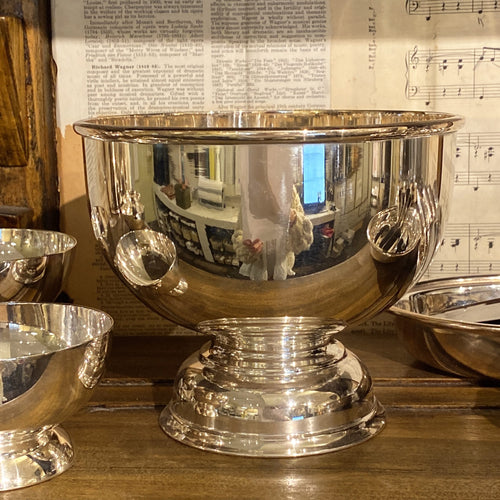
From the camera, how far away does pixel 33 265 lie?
32.8 inches

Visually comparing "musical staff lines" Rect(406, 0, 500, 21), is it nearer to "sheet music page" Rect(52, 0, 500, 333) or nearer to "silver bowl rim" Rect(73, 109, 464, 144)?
"sheet music page" Rect(52, 0, 500, 333)

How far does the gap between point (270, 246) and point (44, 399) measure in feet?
0.68

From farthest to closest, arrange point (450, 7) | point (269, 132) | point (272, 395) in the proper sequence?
1. point (450, 7)
2. point (272, 395)
3. point (269, 132)

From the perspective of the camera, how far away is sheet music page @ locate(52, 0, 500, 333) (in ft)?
3.41

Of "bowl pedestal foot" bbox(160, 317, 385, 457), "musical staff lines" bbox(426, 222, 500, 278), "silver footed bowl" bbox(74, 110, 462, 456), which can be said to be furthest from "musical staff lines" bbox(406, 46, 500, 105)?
"bowl pedestal foot" bbox(160, 317, 385, 457)

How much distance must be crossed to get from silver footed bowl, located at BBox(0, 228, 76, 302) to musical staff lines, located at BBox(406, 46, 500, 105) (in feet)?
1.52

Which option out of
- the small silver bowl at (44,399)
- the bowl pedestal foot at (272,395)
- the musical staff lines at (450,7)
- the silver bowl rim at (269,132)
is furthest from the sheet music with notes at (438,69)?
the small silver bowl at (44,399)

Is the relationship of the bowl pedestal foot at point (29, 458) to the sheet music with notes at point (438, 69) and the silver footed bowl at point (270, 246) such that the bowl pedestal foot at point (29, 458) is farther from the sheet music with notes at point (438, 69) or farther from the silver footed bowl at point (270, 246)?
the sheet music with notes at point (438, 69)

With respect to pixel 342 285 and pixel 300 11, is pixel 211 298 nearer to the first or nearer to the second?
pixel 342 285

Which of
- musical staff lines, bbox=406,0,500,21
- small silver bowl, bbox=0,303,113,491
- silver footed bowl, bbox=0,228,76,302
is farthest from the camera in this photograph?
musical staff lines, bbox=406,0,500,21

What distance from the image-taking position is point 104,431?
767 millimetres

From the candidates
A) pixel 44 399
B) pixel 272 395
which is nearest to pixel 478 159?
pixel 272 395

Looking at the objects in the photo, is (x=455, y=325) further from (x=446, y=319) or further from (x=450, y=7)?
(x=450, y=7)

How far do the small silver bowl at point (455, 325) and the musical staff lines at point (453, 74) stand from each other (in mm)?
227
